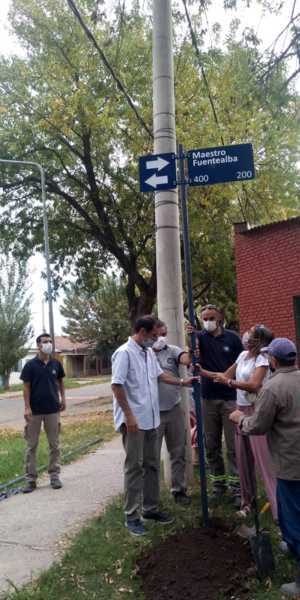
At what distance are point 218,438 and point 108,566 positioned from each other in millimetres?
2018

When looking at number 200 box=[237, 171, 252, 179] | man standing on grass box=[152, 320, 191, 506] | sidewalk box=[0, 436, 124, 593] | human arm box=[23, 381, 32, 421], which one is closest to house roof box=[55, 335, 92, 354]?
sidewalk box=[0, 436, 124, 593]

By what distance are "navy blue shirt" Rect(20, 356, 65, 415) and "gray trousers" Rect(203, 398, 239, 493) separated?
6.79 ft

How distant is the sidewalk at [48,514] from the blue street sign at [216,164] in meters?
3.40

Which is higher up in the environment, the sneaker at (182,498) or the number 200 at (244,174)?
the number 200 at (244,174)

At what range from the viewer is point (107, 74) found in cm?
1341

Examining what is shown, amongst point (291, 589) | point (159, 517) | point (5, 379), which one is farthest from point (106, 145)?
point (5, 379)

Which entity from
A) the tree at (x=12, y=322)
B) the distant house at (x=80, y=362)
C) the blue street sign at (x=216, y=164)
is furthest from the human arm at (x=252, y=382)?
the distant house at (x=80, y=362)

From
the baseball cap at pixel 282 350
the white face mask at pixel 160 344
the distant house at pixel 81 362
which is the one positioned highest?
the white face mask at pixel 160 344

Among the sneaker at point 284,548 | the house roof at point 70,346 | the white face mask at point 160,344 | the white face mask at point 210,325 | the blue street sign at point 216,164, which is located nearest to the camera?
the sneaker at point 284,548

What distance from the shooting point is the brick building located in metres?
11.0

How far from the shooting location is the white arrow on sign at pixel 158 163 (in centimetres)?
525

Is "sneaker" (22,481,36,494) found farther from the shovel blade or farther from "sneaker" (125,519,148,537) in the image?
the shovel blade

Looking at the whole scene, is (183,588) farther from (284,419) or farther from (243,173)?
(243,173)

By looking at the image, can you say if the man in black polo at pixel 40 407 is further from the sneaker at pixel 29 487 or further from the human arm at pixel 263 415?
the human arm at pixel 263 415
